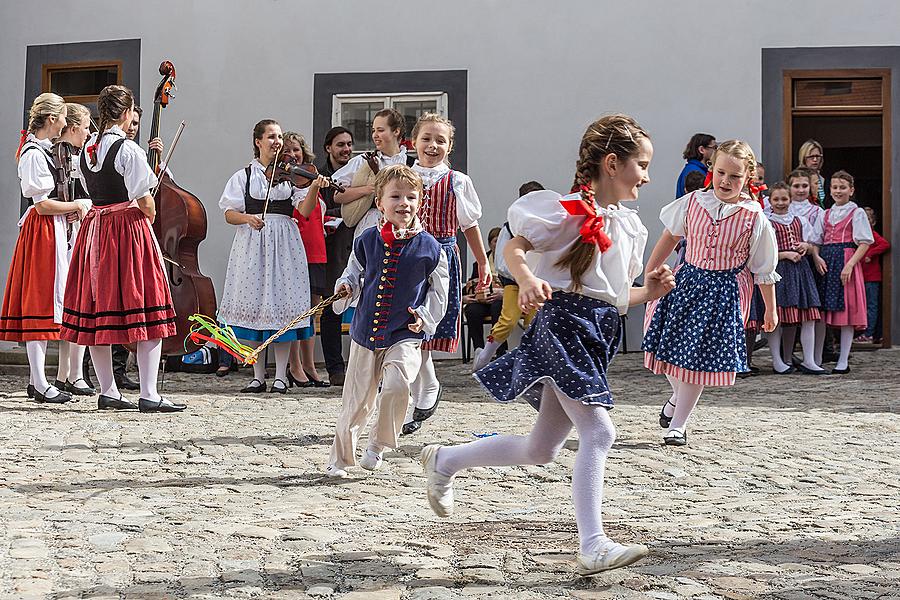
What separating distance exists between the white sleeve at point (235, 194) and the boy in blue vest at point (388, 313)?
11.8 ft

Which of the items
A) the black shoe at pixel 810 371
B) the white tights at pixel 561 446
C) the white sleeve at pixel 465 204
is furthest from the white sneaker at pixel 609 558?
the black shoe at pixel 810 371

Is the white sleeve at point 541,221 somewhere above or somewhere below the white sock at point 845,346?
above

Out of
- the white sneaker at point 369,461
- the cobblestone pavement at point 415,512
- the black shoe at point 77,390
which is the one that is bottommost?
the cobblestone pavement at point 415,512

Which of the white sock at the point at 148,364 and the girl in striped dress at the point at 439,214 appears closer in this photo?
the girl in striped dress at the point at 439,214

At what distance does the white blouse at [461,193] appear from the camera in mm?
6859

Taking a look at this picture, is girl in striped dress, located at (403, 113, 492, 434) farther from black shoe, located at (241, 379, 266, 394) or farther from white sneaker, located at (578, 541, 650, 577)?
white sneaker, located at (578, 541, 650, 577)

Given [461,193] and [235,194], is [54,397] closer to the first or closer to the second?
[235,194]

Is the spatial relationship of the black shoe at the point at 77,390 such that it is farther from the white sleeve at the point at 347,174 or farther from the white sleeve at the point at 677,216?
the white sleeve at the point at 677,216

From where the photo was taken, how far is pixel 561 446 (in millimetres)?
3926

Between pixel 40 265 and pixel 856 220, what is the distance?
6733 mm

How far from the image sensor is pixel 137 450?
5992mm

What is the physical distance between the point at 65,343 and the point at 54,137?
1427 millimetres

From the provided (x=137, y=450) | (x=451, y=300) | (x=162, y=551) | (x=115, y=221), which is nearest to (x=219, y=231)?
(x=115, y=221)

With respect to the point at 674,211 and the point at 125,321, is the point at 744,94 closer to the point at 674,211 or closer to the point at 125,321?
the point at 674,211
